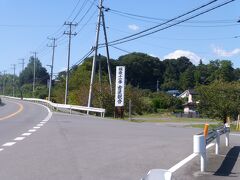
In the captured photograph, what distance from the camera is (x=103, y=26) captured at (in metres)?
47.8

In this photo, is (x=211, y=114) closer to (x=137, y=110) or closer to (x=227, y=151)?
(x=137, y=110)

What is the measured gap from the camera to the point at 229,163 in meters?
12.1

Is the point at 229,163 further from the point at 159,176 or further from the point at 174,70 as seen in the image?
the point at 174,70

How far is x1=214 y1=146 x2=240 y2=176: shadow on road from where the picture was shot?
1055 centimetres

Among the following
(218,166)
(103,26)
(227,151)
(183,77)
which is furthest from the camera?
(183,77)

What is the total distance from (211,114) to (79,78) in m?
44.4

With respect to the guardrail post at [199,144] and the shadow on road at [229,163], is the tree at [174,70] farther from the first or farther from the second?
the guardrail post at [199,144]

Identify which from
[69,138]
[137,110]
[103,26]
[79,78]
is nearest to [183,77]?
[79,78]

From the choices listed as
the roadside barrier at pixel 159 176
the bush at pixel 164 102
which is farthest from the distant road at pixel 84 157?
the bush at pixel 164 102

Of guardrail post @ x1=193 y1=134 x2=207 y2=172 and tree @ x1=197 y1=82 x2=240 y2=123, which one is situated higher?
tree @ x1=197 y1=82 x2=240 y2=123

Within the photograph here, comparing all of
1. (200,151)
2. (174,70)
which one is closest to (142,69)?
(174,70)

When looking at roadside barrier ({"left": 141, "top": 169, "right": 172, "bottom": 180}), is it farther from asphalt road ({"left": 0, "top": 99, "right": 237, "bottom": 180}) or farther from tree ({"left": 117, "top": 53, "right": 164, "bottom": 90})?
tree ({"left": 117, "top": 53, "right": 164, "bottom": 90})

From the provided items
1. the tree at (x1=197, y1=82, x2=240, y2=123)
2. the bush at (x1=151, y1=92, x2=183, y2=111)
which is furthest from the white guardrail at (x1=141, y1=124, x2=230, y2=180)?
the bush at (x1=151, y1=92, x2=183, y2=111)

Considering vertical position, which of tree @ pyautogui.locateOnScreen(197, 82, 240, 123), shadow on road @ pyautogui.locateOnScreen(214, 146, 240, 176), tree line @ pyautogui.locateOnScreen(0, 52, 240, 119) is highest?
tree line @ pyautogui.locateOnScreen(0, 52, 240, 119)
